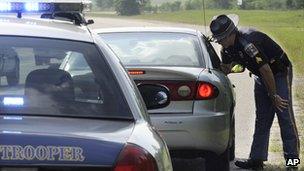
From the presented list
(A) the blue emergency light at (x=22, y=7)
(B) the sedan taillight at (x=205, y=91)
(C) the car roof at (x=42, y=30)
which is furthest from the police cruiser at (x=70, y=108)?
(B) the sedan taillight at (x=205, y=91)

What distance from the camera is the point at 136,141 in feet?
9.65

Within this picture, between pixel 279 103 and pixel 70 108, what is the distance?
348 cm

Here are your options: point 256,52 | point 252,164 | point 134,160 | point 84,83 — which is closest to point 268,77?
point 256,52

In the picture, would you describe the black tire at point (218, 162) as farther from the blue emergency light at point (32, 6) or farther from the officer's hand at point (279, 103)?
the blue emergency light at point (32, 6)

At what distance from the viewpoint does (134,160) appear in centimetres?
279

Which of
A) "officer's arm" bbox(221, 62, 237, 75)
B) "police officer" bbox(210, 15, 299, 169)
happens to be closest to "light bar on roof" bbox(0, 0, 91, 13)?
"police officer" bbox(210, 15, 299, 169)

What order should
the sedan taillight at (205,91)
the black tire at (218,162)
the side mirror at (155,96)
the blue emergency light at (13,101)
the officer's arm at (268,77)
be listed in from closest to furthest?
1. the blue emergency light at (13,101)
2. the side mirror at (155,96)
3. the sedan taillight at (205,91)
4. the black tire at (218,162)
5. the officer's arm at (268,77)

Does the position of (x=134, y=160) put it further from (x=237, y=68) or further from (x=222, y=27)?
(x=237, y=68)

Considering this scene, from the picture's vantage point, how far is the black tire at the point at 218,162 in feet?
19.0

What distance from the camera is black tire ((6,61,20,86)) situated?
341 centimetres

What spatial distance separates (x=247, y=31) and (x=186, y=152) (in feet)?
4.77

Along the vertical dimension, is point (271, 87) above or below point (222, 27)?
below

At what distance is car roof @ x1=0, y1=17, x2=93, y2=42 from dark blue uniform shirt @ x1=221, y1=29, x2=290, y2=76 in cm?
258

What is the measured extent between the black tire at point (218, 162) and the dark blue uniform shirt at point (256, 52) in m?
0.93
